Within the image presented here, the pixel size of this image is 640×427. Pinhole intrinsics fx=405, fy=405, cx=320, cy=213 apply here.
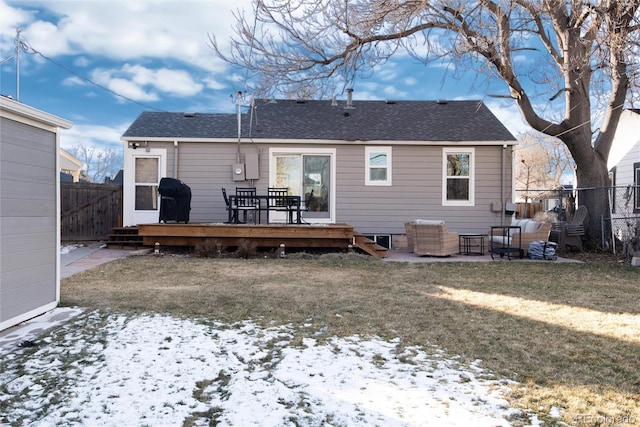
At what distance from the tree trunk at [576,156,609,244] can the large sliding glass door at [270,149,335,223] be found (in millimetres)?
6122

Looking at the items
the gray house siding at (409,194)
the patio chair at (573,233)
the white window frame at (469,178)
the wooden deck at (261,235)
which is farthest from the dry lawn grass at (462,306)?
the white window frame at (469,178)

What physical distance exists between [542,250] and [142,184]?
30.9 ft

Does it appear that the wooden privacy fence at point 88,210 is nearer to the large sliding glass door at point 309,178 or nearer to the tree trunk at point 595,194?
the large sliding glass door at point 309,178

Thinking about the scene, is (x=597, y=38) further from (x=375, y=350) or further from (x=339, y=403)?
(x=339, y=403)

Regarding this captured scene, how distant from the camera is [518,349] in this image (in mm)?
3043

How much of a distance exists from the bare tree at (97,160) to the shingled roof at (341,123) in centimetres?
2450

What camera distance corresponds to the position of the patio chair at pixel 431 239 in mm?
8578

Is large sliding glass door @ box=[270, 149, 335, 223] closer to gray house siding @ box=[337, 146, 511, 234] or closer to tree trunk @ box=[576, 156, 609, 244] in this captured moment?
gray house siding @ box=[337, 146, 511, 234]

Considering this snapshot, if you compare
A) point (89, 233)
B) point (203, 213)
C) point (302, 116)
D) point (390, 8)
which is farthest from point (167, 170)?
point (390, 8)

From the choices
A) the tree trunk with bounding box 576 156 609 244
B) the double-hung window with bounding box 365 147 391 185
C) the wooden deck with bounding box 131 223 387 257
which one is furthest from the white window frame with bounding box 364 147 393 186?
the tree trunk with bounding box 576 156 609 244

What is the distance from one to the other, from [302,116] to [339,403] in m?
9.97

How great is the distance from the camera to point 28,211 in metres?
3.57

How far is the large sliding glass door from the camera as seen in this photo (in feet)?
34.0

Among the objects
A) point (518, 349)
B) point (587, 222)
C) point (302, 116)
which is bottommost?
point (518, 349)
